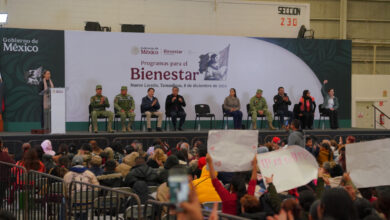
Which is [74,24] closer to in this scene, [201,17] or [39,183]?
[201,17]

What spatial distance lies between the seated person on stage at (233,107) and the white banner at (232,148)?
1114 cm

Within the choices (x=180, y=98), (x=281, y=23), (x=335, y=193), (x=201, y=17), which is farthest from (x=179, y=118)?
(x=335, y=193)

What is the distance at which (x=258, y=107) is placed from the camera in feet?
55.4

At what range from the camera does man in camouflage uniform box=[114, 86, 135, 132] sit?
15.6 metres

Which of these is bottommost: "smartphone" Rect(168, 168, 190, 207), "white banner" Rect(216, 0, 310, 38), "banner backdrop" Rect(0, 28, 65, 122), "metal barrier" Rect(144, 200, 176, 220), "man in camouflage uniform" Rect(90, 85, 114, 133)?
"metal barrier" Rect(144, 200, 176, 220)

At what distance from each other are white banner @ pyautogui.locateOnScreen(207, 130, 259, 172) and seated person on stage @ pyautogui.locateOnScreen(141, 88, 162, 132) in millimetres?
10622

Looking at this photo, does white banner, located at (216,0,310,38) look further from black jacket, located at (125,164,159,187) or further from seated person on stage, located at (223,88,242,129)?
black jacket, located at (125,164,159,187)

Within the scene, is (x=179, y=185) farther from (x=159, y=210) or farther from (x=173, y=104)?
(x=173, y=104)

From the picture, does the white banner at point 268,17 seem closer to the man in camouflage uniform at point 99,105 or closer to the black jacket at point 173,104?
the black jacket at point 173,104

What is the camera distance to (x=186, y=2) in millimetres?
19641

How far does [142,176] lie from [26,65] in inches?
387

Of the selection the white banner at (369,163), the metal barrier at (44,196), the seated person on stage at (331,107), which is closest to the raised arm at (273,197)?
the white banner at (369,163)

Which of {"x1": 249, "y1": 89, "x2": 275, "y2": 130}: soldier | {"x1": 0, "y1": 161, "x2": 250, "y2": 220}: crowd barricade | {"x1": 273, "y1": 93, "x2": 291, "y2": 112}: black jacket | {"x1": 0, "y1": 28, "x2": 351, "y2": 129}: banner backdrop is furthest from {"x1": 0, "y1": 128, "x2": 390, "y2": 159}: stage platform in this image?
{"x1": 0, "y1": 161, "x2": 250, "y2": 220}: crowd barricade

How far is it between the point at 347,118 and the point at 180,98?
6217 millimetres
